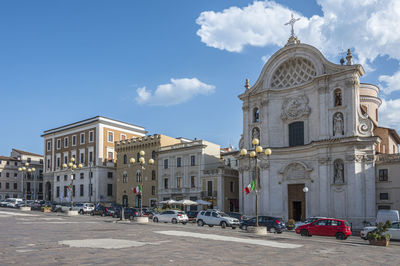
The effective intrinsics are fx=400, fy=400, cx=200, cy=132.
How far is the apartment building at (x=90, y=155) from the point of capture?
73.6 meters

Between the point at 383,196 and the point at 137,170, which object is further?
the point at 137,170

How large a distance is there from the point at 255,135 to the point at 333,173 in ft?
37.2

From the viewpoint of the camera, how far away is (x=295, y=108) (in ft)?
159

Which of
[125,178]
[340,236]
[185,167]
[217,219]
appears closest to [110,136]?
[125,178]

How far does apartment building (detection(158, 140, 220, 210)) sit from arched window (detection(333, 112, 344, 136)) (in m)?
18.8

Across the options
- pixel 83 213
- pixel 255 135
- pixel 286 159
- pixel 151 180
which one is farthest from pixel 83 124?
pixel 286 159

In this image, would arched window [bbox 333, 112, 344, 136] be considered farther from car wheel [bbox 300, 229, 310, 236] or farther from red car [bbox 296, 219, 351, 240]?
car wheel [bbox 300, 229, 310, 236]

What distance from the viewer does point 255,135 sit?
51031 millimetres

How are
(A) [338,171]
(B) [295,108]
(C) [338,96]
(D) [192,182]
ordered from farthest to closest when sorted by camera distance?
(D) [192,182], (B) [295,108], (C) [338,96], (A) [338,171]

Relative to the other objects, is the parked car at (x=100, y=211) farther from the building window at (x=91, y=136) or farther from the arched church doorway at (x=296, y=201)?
the building window at (x=91, y=136)

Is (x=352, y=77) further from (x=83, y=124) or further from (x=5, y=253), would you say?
(x=83, y=124)

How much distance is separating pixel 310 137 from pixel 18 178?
259 feet

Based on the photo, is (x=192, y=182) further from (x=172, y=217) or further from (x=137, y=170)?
(x=172, y=217)

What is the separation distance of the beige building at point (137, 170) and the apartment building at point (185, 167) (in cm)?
172
